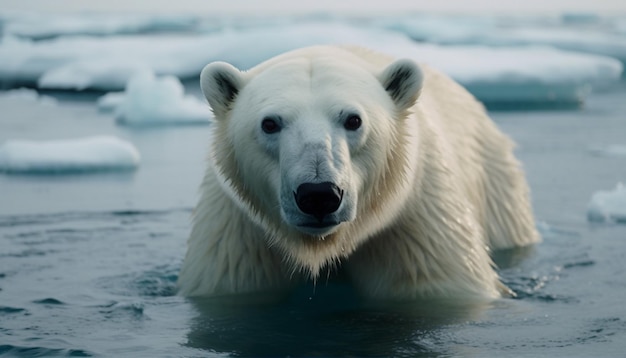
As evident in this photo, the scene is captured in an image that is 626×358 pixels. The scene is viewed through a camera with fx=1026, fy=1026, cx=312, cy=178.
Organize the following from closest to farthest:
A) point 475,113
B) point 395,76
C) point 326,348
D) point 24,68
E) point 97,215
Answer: point 326,348 → point 395,76 → point 475,113 → point 97,215 → point 24,68

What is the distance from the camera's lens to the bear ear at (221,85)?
3359 mm

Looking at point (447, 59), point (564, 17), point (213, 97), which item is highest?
point (564, 17)

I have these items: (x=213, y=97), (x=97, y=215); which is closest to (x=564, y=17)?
(x=97, y=215)

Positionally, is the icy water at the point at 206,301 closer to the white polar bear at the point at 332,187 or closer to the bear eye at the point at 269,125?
the white polar bear at the point at 332,187

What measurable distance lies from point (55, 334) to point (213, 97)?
0.93m

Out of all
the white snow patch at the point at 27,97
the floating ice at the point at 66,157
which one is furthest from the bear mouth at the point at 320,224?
the white snow patch at the point at 27,97

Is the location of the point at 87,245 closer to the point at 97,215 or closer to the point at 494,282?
the point at 97,215

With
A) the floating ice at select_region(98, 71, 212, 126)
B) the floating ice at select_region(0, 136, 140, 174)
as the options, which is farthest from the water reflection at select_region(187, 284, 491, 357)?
the floating ice at select_region(98, 71, 212, 126)

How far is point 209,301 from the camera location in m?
3.70

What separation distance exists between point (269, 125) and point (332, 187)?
396 mm

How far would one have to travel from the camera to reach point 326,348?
10.4 ft

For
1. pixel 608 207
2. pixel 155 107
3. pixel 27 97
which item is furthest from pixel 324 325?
pixel 27 97

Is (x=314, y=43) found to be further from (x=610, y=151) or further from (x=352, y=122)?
(x=352, y=122)

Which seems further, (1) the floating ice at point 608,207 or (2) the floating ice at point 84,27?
(2) the floating ice at point 84,27
